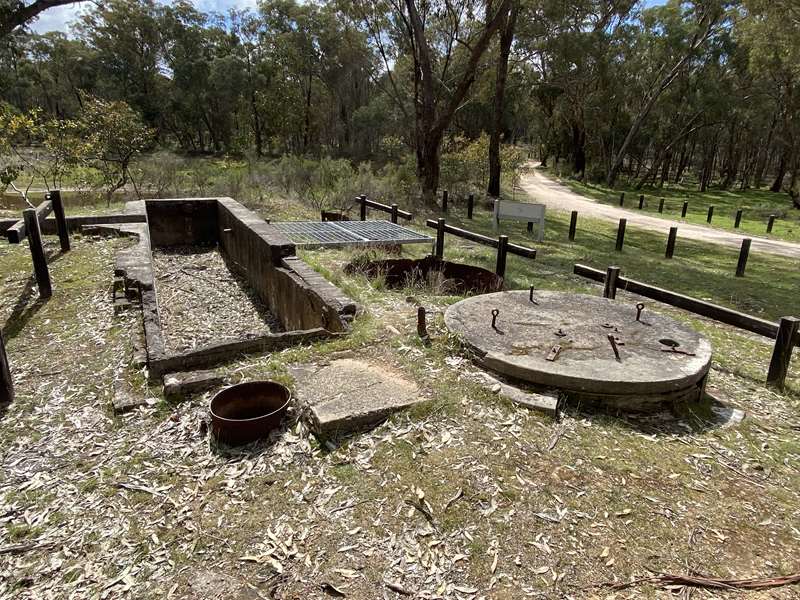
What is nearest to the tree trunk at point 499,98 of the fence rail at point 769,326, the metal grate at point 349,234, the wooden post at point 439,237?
the metal grate at point 349,234

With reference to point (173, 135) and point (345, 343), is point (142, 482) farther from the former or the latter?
point (173, 135)

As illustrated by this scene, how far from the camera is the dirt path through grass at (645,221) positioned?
1491 cm

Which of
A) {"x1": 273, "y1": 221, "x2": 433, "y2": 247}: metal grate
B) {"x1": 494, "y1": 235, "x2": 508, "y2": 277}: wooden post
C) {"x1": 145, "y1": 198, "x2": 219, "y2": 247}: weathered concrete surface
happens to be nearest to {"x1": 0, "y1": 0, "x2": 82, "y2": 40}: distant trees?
{"x1": 145, "y1": 198, "x2": 219, "y2": 247}: weathered concrete surface

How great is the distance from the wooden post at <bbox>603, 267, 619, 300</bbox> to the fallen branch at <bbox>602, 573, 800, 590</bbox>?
3904mm

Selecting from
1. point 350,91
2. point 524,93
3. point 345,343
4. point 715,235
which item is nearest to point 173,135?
point 350,91

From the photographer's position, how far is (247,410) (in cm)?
385

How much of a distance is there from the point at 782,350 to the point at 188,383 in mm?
5105

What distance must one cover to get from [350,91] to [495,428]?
3819 cm

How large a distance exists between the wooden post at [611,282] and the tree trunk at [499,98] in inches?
533

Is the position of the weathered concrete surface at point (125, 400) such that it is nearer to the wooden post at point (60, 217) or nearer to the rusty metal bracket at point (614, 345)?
the rusty metal bracket at point (614, 345)

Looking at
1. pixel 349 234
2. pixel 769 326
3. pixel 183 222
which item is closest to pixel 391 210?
pixel 349 234

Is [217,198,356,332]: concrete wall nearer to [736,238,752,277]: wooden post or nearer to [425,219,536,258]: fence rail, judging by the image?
[425,219,536,258]: fence rail

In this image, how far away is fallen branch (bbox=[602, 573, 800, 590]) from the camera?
242 centimetres

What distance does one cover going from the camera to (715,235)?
1661 centimetres
